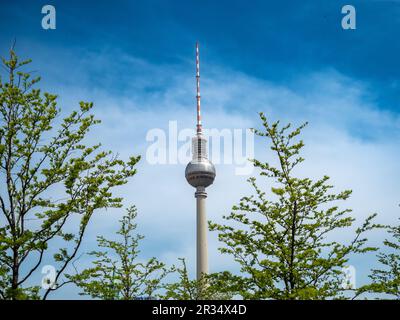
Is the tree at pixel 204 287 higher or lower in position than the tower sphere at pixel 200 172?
lower

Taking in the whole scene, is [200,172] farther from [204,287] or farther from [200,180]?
[204,287]

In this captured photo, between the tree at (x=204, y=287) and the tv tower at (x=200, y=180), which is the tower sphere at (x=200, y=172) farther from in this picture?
the tree at (x=204, y=287)

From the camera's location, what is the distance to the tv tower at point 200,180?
92438mm

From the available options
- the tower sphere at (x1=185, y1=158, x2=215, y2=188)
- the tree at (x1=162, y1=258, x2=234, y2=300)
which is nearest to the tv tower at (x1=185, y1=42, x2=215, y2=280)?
the tower sphere at (x1=185, y1=158, x2=215, y2=188)

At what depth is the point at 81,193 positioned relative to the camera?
18.5 m

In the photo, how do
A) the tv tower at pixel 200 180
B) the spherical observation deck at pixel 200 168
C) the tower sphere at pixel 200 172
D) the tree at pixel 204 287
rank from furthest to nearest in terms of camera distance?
the tower sphere at pixel 200 172, the spherical observation deck at pixel 200 168, the tv tower at pixel 200 180, the tree at pixel 204 287

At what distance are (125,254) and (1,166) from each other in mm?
15386

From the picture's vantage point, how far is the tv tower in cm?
9244

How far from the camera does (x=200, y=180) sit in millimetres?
96750

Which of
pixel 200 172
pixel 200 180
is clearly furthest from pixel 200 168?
pixel 200 180

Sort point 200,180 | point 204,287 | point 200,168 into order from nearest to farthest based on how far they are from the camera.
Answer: point 204,287, point 200,168, point 200,180

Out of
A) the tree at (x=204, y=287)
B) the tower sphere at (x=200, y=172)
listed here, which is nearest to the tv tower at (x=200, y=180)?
the tower sphere at (x=200, y=172)
